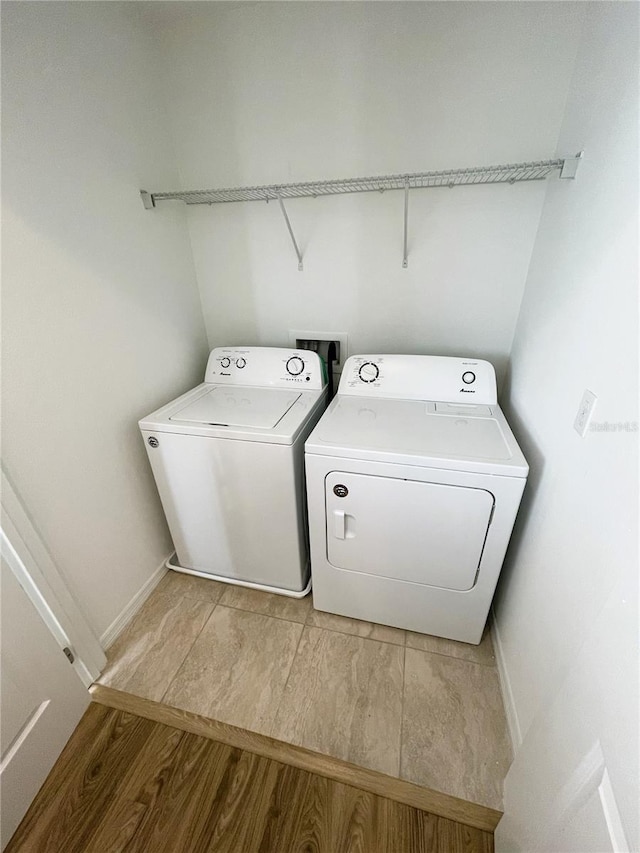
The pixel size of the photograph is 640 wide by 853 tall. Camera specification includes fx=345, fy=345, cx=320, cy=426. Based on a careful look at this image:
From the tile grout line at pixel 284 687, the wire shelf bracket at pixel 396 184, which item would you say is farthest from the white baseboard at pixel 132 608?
the wire shelf bracket at pixel 396 184

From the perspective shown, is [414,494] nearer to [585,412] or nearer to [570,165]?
[585,412]

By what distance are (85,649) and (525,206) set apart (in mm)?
2572

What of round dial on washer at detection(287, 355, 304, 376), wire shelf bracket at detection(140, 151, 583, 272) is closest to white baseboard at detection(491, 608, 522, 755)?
round dial on washer at detection(287, 355, 304, 376)

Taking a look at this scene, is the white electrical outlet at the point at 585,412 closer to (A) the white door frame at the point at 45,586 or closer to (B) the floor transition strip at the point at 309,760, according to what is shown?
(B) the floor transition strip at the point at 309,760

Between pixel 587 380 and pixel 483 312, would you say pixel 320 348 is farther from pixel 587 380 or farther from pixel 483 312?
pixel 587 380

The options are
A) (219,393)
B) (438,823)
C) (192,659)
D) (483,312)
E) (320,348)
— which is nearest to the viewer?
(438,823)

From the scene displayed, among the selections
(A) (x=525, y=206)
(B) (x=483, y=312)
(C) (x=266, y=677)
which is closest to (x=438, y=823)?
(C) (x=266, y=677)

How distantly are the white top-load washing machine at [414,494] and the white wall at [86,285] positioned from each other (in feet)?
2.90

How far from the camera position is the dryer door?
1.22 meters

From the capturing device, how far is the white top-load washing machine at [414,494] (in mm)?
1191

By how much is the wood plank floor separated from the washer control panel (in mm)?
1504

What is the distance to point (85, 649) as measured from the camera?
4.53ft

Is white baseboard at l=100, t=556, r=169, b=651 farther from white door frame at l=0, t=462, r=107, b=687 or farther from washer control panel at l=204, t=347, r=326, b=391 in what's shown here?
washer control panel at l=204, t=347, r=326, b=391

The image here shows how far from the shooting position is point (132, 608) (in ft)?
5.45
